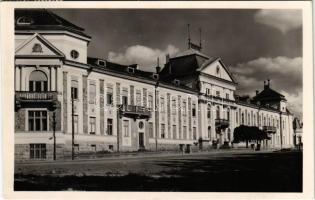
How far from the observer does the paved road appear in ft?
33.9

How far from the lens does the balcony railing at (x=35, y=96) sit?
10664 mm

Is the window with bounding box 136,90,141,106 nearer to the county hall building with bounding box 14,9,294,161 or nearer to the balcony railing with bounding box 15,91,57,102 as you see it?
the county hall building with bounding box 14,9,294,161

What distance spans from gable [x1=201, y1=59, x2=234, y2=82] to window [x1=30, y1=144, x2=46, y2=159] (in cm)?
450

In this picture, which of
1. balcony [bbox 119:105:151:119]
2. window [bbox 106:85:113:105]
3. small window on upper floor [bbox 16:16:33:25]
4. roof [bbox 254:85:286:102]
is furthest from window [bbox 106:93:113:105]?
roof [bbox 254:85:286:102]

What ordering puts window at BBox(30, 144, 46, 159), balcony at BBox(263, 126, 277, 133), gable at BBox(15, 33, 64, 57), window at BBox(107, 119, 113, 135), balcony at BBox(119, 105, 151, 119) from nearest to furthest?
gable at BBox(15, 33, 64, 57), window at BBox(30, 144, 46, 159), balcony at BBox(119, 105, 151, 119), window at BBox(107, 119, 113, 135), balcony at BBox(263, 126, 277, 133)

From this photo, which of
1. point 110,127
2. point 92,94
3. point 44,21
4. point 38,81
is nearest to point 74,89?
point 92,94

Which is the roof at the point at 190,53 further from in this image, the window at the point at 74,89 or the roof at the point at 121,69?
the window at the point at 74,89

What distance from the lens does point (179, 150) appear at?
533 inches

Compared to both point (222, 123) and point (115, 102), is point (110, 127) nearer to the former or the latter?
point (115, 102)

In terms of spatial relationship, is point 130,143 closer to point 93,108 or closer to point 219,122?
point 93,108

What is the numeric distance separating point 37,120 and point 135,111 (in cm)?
215

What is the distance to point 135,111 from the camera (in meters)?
11.9

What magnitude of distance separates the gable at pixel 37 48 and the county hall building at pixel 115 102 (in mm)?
21
